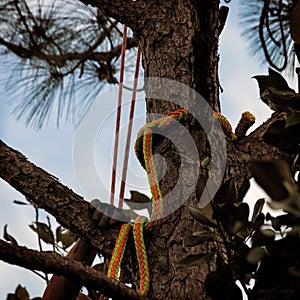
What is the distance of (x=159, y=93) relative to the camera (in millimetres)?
833

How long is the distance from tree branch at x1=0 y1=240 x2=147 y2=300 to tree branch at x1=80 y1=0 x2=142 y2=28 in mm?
418

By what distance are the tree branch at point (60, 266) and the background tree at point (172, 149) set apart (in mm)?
149

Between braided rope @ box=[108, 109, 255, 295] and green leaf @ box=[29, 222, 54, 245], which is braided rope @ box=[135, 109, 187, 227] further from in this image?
green leaf @ box=[29, 222, 54, 245]

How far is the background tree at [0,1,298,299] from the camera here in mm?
729

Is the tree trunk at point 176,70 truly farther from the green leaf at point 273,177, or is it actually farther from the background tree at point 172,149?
the green leaf at point 273,177

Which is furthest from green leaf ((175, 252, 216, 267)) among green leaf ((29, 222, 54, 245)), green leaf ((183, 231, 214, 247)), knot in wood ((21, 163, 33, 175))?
green leaf ((29, 222, 54, 245))

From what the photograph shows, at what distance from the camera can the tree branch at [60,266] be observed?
20.6 inches

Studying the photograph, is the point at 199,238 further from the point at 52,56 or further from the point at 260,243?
the point at 52,56

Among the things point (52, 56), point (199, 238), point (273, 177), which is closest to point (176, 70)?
point (199, 238)

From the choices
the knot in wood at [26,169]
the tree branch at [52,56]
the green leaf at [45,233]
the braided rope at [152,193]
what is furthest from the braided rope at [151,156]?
the tree branch at [52,56]

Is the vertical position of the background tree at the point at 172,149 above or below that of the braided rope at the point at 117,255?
above

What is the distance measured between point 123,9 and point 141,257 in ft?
1.09

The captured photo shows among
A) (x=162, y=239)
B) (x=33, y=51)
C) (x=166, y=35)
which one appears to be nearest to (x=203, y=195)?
(x=162, y=239)

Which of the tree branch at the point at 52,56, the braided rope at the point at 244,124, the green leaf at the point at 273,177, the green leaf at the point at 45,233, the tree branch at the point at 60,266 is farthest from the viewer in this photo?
the tree branch at the point at 52,56
